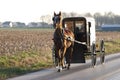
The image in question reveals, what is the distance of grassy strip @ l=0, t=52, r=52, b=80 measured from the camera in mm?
16209

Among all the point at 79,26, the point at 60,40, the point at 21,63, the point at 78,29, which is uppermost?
the point at 79,26

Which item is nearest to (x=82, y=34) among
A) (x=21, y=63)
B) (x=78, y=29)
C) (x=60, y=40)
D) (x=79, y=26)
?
(x=78, y=29)

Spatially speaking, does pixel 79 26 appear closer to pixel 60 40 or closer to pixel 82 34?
pixel 82 34

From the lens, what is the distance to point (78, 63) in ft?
66.0

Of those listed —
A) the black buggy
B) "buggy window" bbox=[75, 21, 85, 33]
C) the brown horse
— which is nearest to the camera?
the brown horse

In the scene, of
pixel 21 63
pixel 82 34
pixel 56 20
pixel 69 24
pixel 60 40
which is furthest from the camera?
pixel 69 24

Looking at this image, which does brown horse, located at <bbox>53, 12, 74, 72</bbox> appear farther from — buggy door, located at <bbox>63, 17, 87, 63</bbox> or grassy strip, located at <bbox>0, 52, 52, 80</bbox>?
buggy door, located at <bbox>63, 17, 87, 63</bbox>

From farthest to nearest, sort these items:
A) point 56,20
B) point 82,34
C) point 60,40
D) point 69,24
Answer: point 69,24 → point 82,34 → point 60,40 → point 56,20

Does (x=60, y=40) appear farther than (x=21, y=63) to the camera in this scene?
No

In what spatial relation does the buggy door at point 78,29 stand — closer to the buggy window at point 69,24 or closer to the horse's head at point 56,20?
the buggy window at point 69,24

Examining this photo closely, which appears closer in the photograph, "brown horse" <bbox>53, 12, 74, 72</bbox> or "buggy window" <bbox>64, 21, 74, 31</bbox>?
"brown horse" <bbox>53, 12, 74, 72</bbox>

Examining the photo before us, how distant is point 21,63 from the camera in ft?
63.4

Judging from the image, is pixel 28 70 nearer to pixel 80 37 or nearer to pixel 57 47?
pixel 57 47

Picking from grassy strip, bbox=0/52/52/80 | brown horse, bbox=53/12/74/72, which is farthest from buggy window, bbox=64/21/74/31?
grassy strip, bbox=0/52/52/80
